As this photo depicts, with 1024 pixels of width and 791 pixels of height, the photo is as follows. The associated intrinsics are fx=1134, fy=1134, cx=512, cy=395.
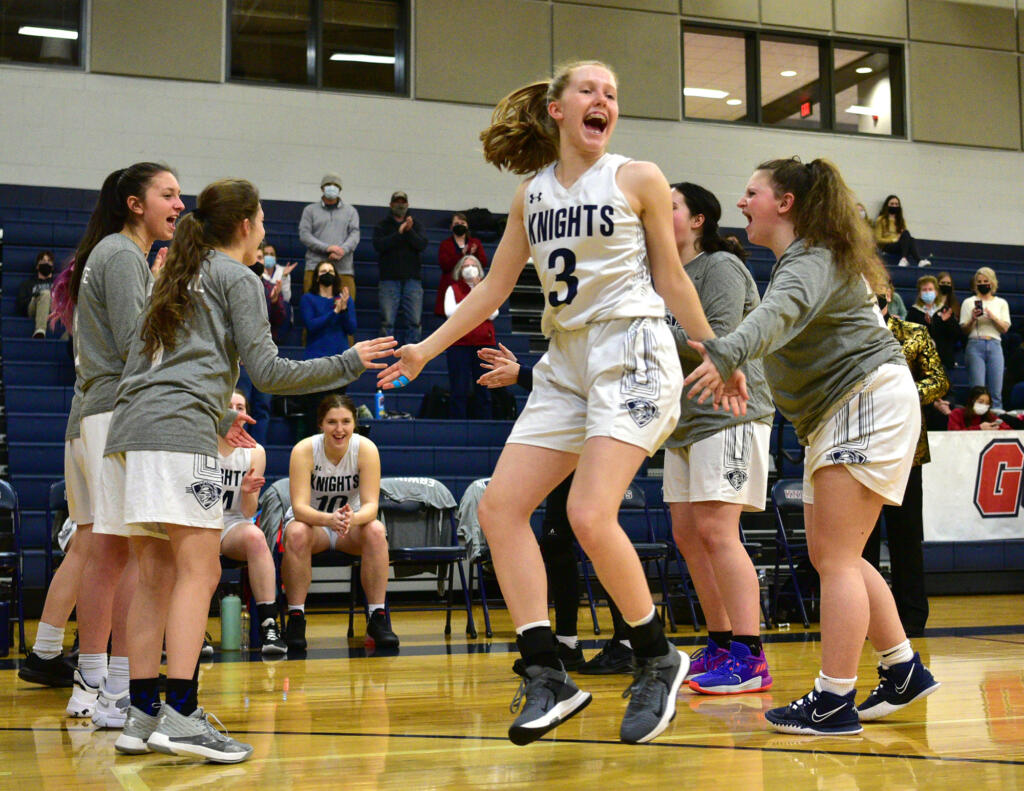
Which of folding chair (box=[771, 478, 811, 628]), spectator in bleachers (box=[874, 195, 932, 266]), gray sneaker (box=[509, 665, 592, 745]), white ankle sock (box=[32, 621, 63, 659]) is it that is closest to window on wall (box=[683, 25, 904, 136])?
spectator in bleachers (box=[874, 195, 932, 266])

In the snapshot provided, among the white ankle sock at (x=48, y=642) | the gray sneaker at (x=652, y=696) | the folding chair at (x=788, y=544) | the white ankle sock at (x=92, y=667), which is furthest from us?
the folding chair at (x=788, y=544)

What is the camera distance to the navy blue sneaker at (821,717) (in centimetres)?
321

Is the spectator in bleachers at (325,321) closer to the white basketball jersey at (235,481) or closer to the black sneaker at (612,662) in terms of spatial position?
the white basketball jersey at (235,481)

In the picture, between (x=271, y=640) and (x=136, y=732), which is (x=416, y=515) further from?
Answer: (x=136, y=732)

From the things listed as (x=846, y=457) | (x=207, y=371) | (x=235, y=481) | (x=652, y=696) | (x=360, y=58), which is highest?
(x=360, y=58)

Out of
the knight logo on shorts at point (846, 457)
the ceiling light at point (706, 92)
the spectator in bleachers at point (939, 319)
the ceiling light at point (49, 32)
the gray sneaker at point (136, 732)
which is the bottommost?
the gray sneaker at point (136, 732)

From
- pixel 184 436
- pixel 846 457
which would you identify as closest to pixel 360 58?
pixel 184 436

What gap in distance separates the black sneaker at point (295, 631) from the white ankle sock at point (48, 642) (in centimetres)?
151

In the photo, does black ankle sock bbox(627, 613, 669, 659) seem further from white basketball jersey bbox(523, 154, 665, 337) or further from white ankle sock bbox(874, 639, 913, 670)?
white ankle sock bbox(874, 639, 913, 670)

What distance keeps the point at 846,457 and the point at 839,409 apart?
0.15 m

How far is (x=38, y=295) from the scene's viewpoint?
10.2m

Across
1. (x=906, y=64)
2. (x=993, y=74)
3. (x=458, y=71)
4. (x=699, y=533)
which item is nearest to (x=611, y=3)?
(x=458, y=71)

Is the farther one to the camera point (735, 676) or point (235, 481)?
point (235, 481)

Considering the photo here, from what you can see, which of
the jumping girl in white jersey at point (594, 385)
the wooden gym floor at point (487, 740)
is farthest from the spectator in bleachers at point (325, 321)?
the jumping girl in white jersey at point (594, 385)
